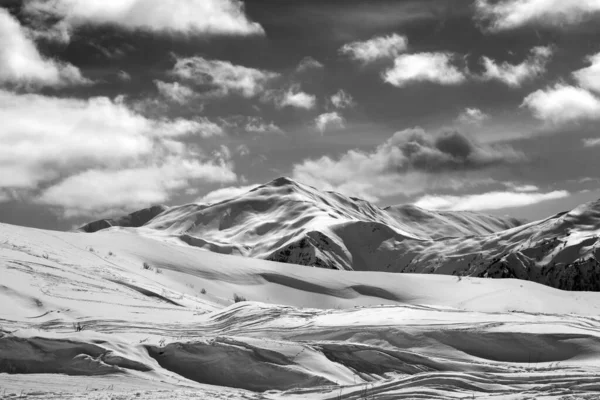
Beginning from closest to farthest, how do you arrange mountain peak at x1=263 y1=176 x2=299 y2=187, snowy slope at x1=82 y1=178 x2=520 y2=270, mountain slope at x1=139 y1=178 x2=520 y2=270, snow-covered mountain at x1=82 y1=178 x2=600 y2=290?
snow-covered mountain at x1=82 y1=178 x2=600 y2=290 < mountain slope at x1=139 y1=178 x2=520 y2=270 < snowy slope at x1=82 y1=178 x2=520 y2=270 < mountain peak at x1=263 y1=176 x2=299 y2=187

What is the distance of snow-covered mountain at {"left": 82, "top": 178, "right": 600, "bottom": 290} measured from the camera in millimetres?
123375

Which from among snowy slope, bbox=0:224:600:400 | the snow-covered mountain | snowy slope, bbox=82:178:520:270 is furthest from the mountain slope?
snowy slope, bbox=0:224:600:400

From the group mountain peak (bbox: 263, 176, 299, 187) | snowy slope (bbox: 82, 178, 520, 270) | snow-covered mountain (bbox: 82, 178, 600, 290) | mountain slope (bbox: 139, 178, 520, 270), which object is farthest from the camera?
mountain peak (bbox: 263, 176, 299, 187)

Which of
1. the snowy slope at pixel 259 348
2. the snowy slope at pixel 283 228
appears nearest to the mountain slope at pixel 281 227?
the snowy slope at pixel 283 228

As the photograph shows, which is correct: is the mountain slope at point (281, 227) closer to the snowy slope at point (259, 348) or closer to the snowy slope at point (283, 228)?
the snowy slope at point (283, 228)

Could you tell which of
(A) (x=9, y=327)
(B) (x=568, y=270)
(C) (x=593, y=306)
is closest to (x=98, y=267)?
(A) (x=9, y=327)

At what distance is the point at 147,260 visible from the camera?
21297 mm

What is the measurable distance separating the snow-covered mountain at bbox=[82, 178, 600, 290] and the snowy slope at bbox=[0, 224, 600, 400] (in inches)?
4287

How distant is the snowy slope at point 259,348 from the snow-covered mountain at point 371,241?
357ft

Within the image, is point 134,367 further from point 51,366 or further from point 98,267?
point 98,267

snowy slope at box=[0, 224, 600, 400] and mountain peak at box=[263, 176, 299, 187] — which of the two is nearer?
snowy slope at box=[0, 224, 600, 400]

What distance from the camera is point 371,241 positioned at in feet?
493

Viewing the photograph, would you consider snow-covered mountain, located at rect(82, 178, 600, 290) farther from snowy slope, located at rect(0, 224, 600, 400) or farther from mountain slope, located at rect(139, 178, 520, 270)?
snowy slope, located at rect(0, 224, 600, 400)

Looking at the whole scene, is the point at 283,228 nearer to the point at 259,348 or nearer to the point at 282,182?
the point at 282,182
